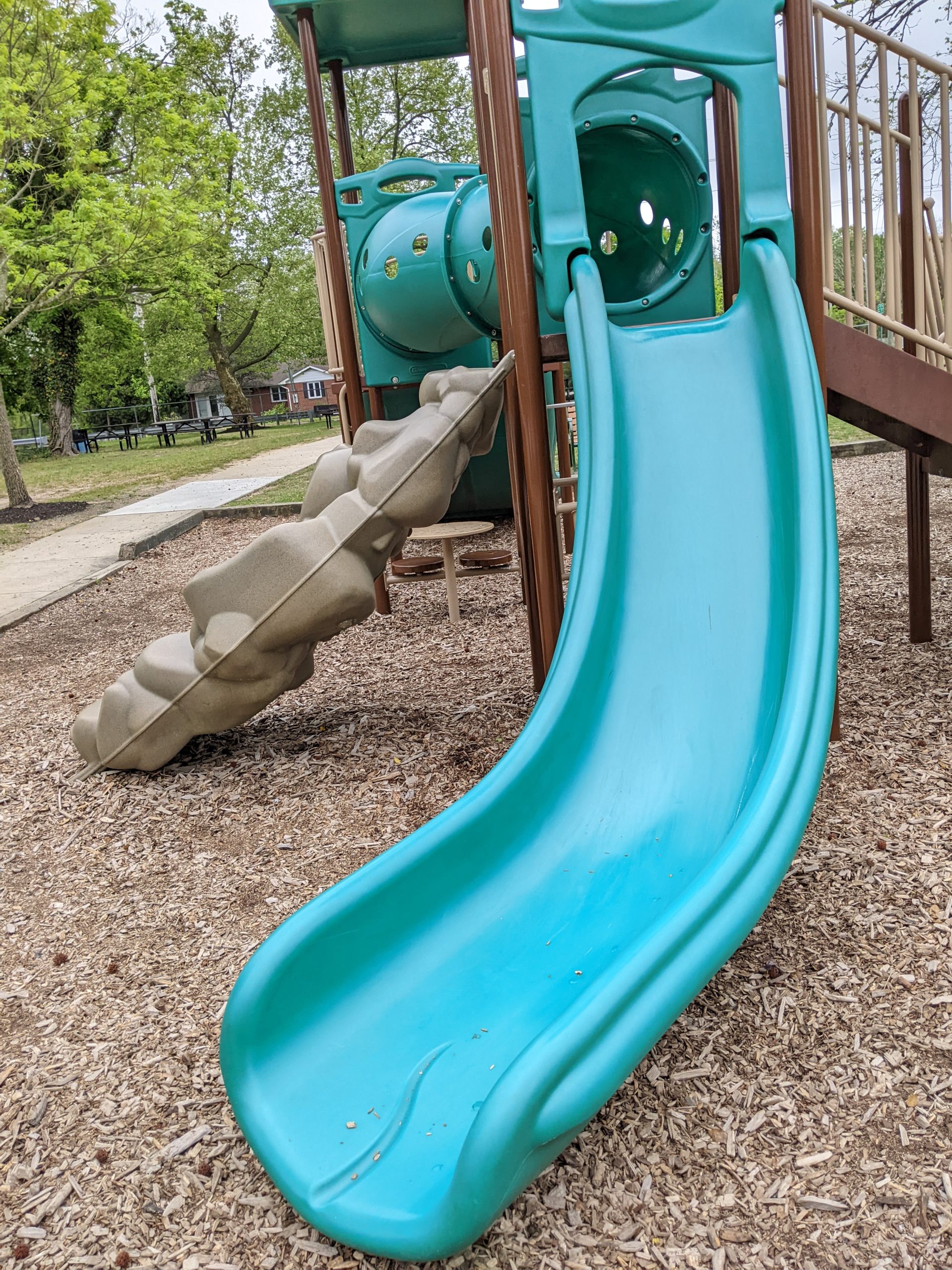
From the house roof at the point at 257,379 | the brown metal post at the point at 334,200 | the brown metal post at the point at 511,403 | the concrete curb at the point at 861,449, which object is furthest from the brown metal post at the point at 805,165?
the house roof at the point at 257,379

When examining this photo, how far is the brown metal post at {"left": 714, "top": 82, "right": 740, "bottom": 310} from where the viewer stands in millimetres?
4488

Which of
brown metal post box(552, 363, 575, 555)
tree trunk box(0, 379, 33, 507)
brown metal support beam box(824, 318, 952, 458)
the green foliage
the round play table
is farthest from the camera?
tree trunk box(0, 379, 33, 507)

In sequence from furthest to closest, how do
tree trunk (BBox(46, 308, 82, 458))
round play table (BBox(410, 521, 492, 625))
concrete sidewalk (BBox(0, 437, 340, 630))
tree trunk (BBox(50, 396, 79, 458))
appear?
tree trunk (BBox(46, 308, 82, 458)) < tree trunk (BBox(50, 396, 79, 458)) < concrete sidewalk (BBox(0, 437, 340, 630)) < round play table (BBox(410, 521, 492, 625))

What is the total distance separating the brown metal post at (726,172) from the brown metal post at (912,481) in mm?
707

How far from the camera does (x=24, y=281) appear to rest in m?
13.7

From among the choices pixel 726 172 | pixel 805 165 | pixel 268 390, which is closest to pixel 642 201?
pixel 726 172

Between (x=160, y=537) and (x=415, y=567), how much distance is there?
15.9 ft

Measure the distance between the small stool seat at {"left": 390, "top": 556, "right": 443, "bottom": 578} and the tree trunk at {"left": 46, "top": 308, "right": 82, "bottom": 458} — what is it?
Result: 2309cm

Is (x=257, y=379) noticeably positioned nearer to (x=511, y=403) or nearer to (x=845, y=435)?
(x=845, y=435)

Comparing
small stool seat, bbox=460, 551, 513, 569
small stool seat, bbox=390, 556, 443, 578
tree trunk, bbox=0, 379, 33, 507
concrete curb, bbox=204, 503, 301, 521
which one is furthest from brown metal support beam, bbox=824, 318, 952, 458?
tree trunk, bbox=0, 379, 33, 507

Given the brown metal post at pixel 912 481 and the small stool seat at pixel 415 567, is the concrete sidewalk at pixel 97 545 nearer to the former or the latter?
the small stool seat at pixel 415 567

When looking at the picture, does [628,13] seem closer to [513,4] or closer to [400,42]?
[513,4]

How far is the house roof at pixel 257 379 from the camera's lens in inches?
2002

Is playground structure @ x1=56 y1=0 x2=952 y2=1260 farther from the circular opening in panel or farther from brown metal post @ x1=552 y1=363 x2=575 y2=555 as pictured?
brown metal post @ x1=552 y1=363 x2=575 y2=555
